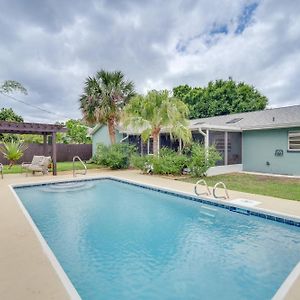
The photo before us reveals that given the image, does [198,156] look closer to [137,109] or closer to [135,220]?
[137,109]

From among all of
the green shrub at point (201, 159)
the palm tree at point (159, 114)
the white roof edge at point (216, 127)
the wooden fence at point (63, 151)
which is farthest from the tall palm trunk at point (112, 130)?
the green shrub at point (201, 159)

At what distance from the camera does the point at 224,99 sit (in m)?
32.3

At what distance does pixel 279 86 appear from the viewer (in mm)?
29062

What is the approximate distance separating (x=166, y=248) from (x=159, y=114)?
9.66 meters

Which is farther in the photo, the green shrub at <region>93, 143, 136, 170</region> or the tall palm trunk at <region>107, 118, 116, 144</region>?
the tall palm trunk at <region>107, 118, 116, 144</region>

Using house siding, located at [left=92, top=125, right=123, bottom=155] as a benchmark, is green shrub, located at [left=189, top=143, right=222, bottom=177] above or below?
below

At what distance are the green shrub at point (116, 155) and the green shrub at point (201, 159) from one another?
19.6 ft

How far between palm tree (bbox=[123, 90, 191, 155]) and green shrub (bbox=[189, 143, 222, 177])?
1074mm

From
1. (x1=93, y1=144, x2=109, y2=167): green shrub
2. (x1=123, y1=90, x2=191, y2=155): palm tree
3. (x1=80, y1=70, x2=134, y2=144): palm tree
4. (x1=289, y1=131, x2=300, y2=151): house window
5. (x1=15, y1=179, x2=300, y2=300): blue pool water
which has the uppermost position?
(x1=80, y1=70, x2=134, y2=144): palm tree

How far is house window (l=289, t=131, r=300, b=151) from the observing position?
13.7 meters

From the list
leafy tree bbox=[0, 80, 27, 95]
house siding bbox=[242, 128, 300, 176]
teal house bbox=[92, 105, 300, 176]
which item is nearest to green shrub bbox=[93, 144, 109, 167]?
teal house bbox=[92, 105, 300, 176]

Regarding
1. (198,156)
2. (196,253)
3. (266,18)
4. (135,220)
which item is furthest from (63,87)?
(196,253)

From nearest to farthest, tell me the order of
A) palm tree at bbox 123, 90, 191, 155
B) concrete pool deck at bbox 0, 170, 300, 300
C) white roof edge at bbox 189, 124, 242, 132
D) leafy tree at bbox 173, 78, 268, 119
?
concrete pool deck at bbox 0, 170, 300, 300, palm tree at bbox 123, 90, 191, 155, white roof edge at bbox 189, 124, 242, 132, leafy tree at bbox 173, 78, 268, 119

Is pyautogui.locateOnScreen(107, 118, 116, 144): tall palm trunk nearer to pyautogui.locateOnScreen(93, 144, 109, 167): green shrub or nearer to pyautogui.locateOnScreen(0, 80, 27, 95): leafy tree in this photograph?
pyautogui.locateOnScreen(93, 144, 109, 167): green shrub
